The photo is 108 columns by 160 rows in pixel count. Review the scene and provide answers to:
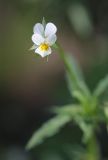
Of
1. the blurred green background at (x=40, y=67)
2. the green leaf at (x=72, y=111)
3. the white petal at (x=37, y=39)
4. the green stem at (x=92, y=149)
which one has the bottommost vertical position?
the green stem at (x=92, y=149)

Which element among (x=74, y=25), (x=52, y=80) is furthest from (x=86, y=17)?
(x=52, y=80)

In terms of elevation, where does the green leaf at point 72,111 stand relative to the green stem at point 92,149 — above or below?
above

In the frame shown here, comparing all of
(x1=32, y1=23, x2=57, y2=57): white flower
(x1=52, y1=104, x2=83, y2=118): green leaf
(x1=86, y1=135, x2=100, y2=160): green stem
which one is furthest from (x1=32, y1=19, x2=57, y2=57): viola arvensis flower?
(x1=86, y1=135, x2=100, y2=160): green stem

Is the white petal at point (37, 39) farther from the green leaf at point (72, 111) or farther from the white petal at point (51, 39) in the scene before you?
the green leaf at point (72, 111)

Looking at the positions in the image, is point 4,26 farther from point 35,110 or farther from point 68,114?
point 68,114

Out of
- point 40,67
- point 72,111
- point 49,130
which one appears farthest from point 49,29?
point 40,67

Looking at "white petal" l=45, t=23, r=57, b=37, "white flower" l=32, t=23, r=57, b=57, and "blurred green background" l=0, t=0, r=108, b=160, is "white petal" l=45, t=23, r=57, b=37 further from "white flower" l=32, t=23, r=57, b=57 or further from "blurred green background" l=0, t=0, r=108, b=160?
"blurred green background" l=0, t=0, r=108, b=160

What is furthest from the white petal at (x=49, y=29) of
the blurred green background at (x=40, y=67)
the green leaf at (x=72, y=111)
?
the blurred green background at (x=40, y=67)

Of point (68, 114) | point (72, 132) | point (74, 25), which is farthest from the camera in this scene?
point (74, 25)
